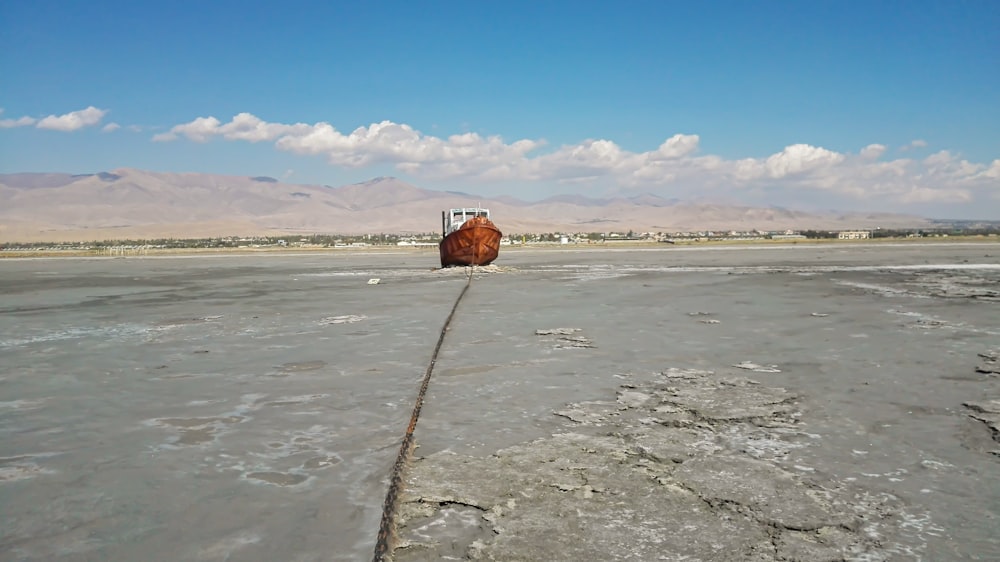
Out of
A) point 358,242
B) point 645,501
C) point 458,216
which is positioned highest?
point 458,216

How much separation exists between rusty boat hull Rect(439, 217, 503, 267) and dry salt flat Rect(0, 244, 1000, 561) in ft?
58.4

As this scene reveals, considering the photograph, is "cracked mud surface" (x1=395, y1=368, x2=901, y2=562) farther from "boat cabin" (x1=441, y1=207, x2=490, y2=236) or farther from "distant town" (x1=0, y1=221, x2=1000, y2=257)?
"distant town" (x1=0, y1=221, x2=1000, y2=257)

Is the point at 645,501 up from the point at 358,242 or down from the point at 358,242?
down

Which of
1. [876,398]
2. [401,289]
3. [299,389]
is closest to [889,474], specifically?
[876,398]

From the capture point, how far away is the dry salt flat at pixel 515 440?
11.5 feet

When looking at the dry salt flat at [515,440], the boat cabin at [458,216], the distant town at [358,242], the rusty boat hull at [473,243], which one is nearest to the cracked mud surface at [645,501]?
the dry salt flat at [515,440]

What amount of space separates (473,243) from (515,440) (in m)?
24.4

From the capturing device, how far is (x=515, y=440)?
506 centimetres

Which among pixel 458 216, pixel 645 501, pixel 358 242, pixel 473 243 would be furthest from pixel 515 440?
pixel 358 242

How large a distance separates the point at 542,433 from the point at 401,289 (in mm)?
14321

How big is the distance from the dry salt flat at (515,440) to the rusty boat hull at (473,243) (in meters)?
17.8

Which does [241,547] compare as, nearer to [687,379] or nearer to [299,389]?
[299,389]

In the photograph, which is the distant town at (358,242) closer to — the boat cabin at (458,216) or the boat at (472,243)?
the boat cabin at (458,216)

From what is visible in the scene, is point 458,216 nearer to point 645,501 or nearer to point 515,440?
point 515,440
